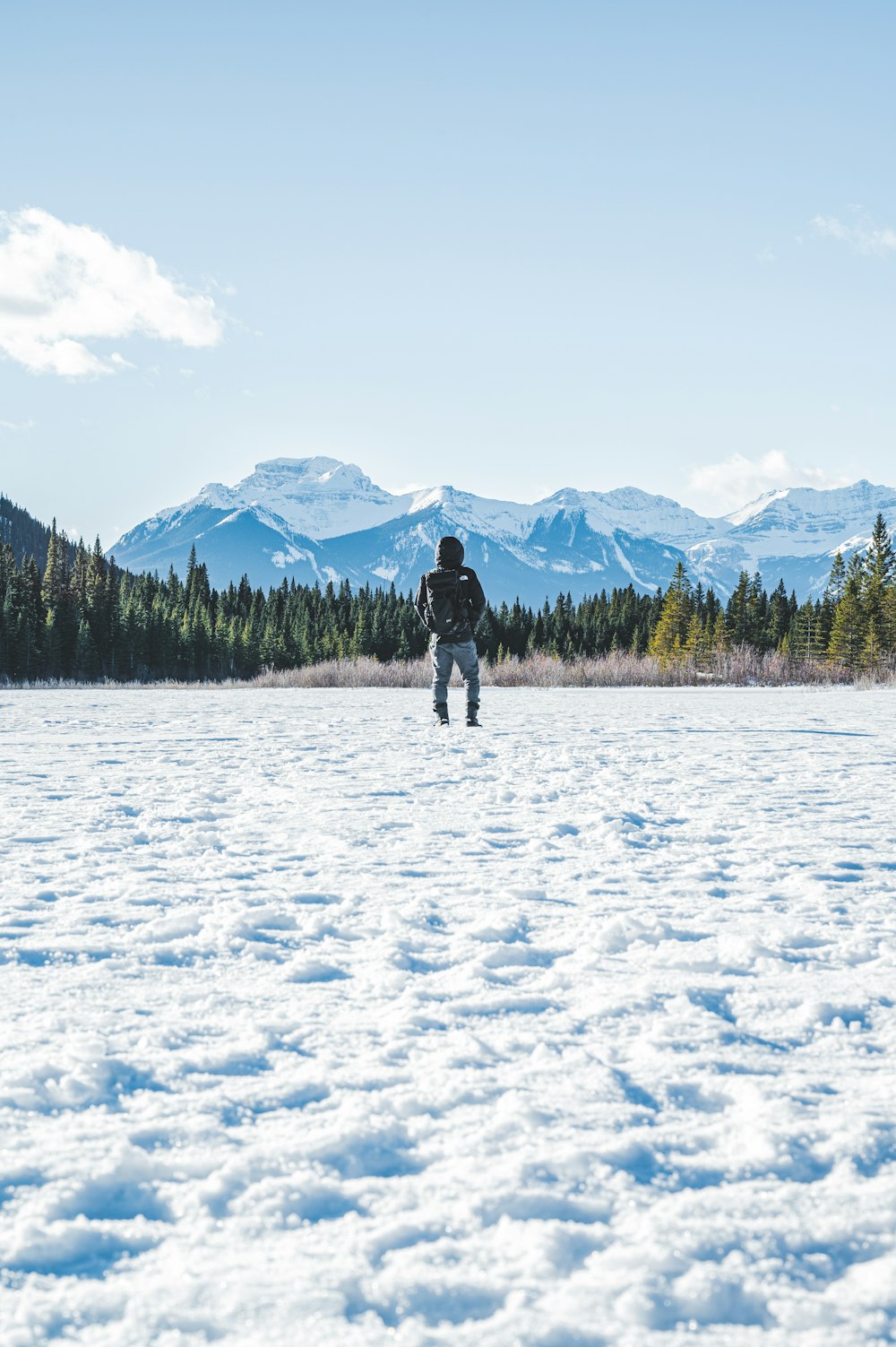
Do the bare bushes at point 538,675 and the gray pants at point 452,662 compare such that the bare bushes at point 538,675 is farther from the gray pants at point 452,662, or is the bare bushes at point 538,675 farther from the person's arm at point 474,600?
the person's arm at point 474,600

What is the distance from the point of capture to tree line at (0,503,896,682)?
193ft

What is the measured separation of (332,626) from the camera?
303 feet

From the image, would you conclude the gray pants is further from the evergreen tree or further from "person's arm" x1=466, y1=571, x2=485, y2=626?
the evergreen tree

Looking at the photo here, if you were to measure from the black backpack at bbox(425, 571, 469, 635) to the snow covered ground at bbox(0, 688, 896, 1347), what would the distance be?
6219 millimetres

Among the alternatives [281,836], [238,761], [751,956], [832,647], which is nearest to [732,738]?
[238,761]

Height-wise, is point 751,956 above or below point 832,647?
below

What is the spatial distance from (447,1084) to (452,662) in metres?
9.39

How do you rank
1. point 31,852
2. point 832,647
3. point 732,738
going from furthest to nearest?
point 832,647
point 732,738
point 31,852

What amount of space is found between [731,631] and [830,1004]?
231ft

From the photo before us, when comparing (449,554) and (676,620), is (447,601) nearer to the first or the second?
(449,554)

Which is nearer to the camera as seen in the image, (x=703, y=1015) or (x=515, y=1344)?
(x=515, y=1344)

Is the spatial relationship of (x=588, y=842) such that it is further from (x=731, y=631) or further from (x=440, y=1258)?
(x=731, y=631)

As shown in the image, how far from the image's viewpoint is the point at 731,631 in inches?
2753

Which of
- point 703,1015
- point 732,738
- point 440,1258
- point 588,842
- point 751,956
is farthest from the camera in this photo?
point 732,738
